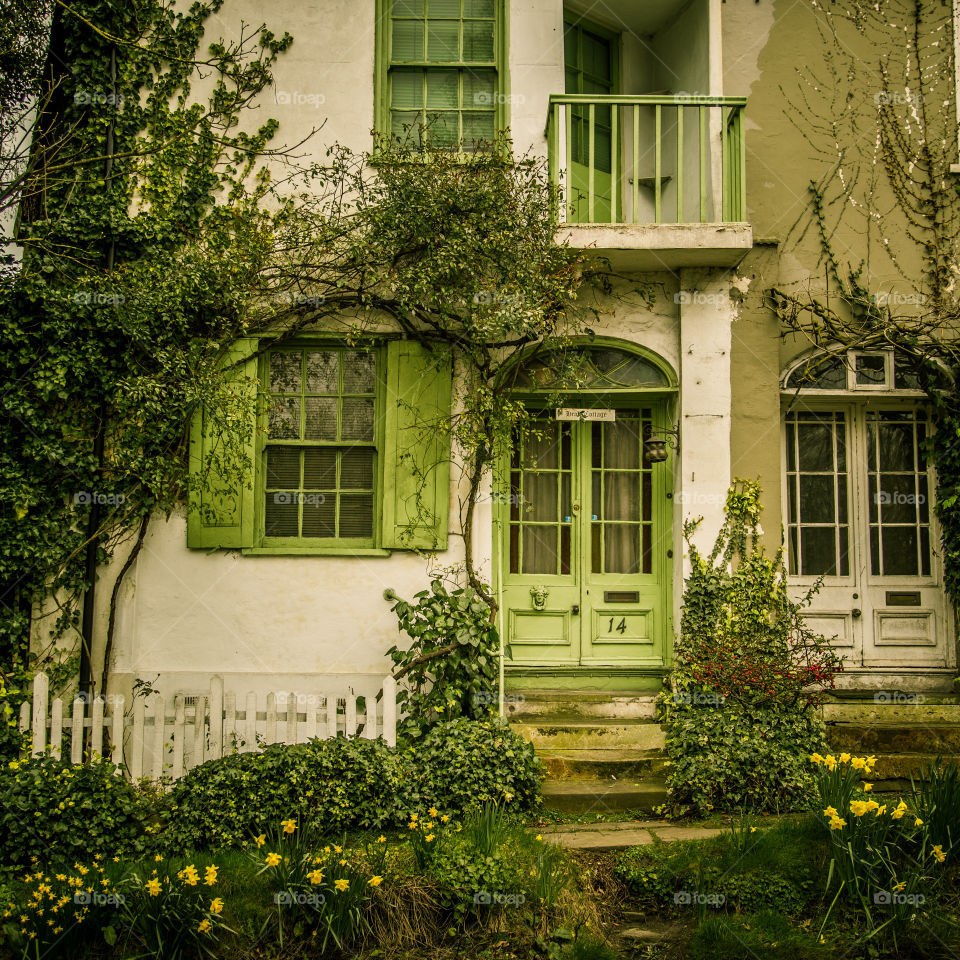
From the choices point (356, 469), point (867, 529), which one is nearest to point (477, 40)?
point (356, 469)

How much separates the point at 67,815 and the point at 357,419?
3.76 metres

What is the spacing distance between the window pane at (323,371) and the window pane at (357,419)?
21 centimetres

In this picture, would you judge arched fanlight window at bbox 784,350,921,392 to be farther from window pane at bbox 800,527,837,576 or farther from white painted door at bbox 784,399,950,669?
window pane at bbox 800,527,837,576

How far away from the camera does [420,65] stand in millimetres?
7582

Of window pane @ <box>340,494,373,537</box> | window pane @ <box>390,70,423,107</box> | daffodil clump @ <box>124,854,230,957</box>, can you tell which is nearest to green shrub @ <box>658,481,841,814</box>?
window pane @ <box>340,494,373,537</box>

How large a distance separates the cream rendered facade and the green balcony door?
A: 1.42ft

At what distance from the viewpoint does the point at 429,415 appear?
23.6 feet

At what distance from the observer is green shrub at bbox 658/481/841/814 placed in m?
5.89

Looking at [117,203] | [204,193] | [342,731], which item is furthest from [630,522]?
[117,203]

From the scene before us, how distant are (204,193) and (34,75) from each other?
1.70 metres

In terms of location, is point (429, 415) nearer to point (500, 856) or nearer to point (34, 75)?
point (500, 856)

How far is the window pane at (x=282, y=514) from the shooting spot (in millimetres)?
7277

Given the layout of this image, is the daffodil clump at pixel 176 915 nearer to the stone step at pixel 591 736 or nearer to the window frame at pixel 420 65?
the stone step at pixel 591 736

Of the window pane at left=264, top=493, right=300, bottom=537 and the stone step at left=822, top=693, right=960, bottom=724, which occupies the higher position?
the window pane at left=264, top=493, right=300, bottom=537
